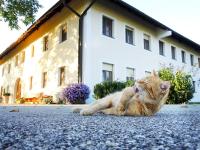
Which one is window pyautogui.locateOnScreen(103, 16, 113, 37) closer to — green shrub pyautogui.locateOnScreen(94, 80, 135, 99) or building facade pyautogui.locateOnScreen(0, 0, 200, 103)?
building facade pyautogui.locateOnScreen(0, 0, 200, 103)

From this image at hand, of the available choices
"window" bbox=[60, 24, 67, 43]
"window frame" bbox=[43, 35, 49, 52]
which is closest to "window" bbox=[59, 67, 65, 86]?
"window" bbox=[60, 24, 67, 43]

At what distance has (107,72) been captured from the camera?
14.8m

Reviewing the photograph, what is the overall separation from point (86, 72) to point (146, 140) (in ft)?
38.8

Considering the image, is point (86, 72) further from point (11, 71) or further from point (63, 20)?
point (11, 71)

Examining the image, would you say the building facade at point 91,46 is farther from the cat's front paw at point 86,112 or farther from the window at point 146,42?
the cat's front paw at point 86,112

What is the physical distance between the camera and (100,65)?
46.4 feet

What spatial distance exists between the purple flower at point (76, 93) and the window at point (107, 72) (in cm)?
246

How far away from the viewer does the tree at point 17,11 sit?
1366cm

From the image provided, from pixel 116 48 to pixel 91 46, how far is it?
6.81ft

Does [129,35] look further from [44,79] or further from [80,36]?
[44,79]

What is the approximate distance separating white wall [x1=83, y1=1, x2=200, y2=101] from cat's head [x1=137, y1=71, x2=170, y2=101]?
9.67 m

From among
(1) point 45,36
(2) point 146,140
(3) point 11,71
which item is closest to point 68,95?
(1) point 45,36

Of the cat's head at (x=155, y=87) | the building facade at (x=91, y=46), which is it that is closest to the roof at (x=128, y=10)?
the building facade at (x=91, y=46)

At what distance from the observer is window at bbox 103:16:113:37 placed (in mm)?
15103
